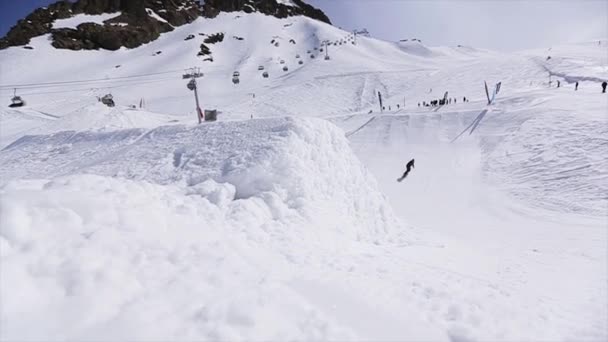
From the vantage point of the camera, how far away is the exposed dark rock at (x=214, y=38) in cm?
8790

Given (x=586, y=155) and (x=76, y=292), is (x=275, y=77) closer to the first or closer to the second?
(x=586, y=155)

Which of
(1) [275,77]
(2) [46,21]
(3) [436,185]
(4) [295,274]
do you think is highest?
(2) [46,21]

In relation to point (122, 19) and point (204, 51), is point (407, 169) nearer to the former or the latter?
point (204, 51)

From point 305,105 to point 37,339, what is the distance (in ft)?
135

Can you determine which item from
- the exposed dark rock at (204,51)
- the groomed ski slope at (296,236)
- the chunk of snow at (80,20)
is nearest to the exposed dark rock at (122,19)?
the chunk of snow at (80,20)

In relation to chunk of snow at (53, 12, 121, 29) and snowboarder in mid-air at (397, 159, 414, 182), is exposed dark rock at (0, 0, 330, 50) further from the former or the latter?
snowboarder in mid-air at (397, 159, 414, 182)

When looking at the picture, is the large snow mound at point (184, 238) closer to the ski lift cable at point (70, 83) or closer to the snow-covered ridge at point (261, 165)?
the snow-covered ridge at point (261, 165)

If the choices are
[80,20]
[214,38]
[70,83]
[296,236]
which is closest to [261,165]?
[296,236]

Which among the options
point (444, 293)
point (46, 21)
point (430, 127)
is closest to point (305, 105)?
point (430, 127)

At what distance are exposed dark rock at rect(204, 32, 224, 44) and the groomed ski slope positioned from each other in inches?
3177

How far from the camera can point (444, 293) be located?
15.8 ft

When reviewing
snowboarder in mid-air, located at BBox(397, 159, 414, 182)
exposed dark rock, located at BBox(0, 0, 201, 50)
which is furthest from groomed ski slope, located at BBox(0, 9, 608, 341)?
exposed dark rock, located at BBox(0, 0, 201, 50)

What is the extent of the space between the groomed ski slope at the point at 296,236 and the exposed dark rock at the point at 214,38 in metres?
80.7

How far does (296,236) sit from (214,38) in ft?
310
